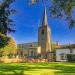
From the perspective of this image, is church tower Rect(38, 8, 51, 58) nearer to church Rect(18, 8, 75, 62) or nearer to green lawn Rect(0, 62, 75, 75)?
church Rect(18, 8, 75, 62)

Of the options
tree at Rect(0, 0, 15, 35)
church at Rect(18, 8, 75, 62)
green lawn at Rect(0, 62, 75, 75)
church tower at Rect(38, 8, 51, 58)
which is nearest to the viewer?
green lawn at Rect(0, 62, 75, 75)

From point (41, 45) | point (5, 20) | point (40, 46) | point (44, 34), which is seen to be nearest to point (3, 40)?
point (5, 20)

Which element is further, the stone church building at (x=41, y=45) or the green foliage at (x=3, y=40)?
the stone church building at (x=41, y=45)

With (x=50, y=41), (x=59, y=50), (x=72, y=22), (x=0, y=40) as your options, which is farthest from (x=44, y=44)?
(x=72, y=22)

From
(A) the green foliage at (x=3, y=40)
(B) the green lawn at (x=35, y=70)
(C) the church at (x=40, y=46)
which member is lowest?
(B) the green lawn at (x=35, y=70)

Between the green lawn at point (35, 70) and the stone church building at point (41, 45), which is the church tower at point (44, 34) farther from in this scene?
the green lawn at point (35, 70)

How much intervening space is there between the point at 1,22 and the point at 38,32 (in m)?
102

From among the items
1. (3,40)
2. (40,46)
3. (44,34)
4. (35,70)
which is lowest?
(35,70)

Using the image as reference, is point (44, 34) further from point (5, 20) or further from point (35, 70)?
point (35, 70)

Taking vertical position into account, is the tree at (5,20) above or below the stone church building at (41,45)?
below

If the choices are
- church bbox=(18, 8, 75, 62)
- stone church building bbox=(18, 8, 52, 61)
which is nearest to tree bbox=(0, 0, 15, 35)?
church bbox=(18, 8, 75, 62)

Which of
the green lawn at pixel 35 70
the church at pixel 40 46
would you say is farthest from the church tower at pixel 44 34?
the green lawn at pixel 35 70

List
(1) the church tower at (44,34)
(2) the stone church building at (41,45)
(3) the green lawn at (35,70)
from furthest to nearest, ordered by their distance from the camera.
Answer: (1) the church tower at (44,34), (2) the stone church building at (41,45), (3) the green lawn at (35,70)

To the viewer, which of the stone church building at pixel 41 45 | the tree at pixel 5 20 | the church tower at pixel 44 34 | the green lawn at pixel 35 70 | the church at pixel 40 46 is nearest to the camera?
the green lawn at pixel 35 70
